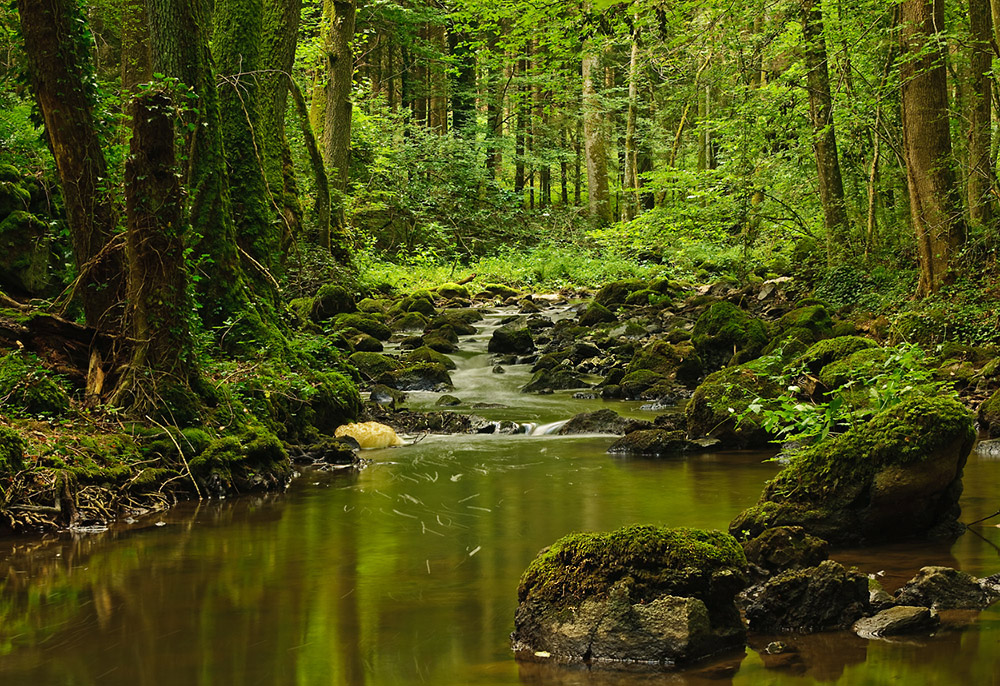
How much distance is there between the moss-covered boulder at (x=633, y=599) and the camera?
3904 millimetres

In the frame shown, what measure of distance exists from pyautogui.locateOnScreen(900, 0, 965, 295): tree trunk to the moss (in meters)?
10.1

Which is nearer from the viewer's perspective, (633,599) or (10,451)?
(633,599)

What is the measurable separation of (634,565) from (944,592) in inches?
62.2

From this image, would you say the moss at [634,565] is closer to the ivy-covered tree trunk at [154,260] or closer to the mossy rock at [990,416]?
the ivy-covered tree trunk at [154,260]

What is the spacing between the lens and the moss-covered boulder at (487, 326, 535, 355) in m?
17.2

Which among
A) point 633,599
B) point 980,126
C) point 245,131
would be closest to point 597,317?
point 980,126

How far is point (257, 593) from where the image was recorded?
5.18 m

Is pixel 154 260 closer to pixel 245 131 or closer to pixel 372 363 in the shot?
pixel 245 131

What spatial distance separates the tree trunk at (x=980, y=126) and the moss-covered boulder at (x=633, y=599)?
32.8 ft

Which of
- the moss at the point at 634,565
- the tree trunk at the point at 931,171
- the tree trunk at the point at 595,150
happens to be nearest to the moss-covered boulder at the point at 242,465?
the moss at the point at 634,565

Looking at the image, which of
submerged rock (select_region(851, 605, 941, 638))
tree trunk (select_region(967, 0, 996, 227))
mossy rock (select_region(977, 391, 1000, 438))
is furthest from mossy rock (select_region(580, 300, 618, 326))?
submerged rock (select_region(851, 605, 941, 638))

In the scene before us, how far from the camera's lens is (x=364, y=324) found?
17516 millimetres

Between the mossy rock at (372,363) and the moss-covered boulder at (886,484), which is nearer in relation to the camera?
the moss-covered boulder at (886,484)

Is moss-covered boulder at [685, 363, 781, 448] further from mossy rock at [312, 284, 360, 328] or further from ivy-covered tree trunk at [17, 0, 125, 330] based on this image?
mossy rock at [312, 284, 360, 328]
